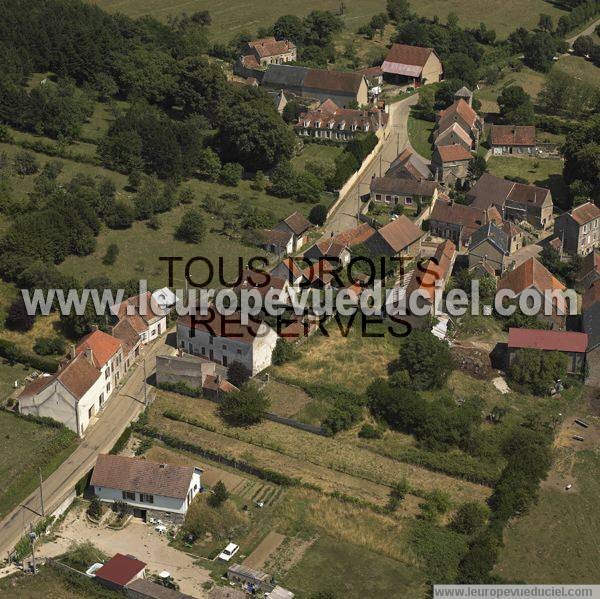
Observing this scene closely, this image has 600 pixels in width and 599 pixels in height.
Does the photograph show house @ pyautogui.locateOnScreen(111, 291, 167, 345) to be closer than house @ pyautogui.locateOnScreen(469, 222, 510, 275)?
Yes

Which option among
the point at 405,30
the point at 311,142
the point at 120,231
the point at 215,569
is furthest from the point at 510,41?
the point at 215,569

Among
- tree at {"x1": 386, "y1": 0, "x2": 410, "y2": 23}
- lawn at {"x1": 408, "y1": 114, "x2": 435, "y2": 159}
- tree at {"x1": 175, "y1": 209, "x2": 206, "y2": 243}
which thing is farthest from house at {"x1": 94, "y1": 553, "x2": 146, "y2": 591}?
tree at {"x1": 386, "y1": 0, "x2": 410, "y2": 23}

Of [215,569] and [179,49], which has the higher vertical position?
[179,49]

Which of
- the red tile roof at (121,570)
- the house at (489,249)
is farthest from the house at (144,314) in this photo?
the house at (489,249)

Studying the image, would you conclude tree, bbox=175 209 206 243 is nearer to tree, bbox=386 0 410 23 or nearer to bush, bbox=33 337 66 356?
bush, bbox=33 337 66 356

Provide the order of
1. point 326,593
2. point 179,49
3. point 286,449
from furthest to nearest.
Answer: point 179,49 → point 286,449 → point 326,593

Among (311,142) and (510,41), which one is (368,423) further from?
(510,41)

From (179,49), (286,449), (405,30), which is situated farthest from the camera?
(405,30)
